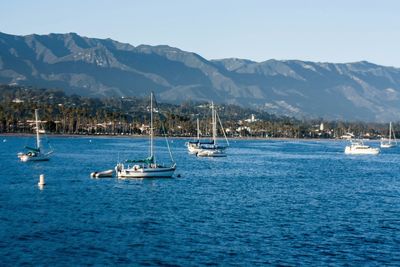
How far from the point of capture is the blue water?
126 ft

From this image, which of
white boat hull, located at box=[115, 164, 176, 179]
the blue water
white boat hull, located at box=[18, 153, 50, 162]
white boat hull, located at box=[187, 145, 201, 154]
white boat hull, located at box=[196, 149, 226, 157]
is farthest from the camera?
white boat hull, located at box=[187, 145, 201, 154]

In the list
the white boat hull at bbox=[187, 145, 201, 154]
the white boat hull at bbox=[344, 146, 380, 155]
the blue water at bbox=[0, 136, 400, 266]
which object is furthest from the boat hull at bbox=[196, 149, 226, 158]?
the white boat hull at bbox=[344, 146, 380, 155]

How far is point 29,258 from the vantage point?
3688 centimetres

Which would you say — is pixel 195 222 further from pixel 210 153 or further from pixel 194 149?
pixel 194 149

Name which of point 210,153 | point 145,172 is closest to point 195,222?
point 145,172

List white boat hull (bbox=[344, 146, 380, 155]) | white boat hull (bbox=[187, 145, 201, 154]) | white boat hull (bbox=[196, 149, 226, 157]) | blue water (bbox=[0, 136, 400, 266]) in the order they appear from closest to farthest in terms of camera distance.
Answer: blue water (bbox=[0, 136, 400, 266]), white boat hull (bbox=[196, 149, 226, 157]), white boat hull (bbox=[187, 145, 201, 154]), white boat hull (bbox=[344, 146, 380, 155])

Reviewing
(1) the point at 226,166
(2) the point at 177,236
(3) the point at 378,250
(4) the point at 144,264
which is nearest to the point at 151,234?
(2) the point at 177,236

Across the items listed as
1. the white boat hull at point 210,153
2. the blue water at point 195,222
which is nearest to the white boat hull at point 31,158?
the blue water at point 195,222

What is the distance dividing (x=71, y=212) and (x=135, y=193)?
15.4 m

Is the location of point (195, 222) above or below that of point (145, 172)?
below

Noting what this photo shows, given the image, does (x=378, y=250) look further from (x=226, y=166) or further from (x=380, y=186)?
(x=226, y=166)

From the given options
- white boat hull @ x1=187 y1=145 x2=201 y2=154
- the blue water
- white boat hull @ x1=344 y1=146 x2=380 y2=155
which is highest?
white boat hull @ x1=187 y1=145 x2=201 y2=154

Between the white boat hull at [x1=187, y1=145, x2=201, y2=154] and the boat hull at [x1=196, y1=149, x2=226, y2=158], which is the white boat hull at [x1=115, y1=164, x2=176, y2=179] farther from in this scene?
the white boat hull at [x1=187, y1=145, x2=201, y2=154]

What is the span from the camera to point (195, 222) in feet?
162
